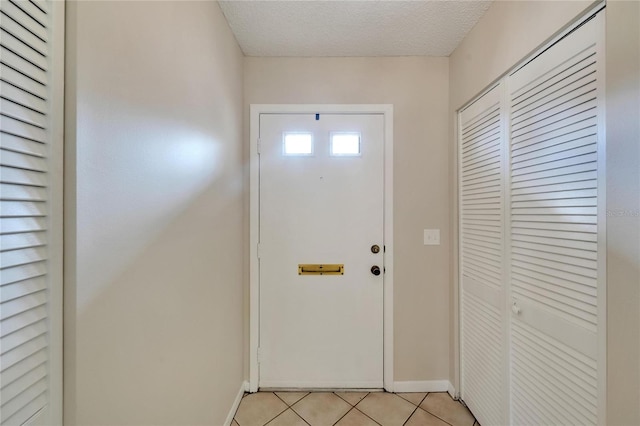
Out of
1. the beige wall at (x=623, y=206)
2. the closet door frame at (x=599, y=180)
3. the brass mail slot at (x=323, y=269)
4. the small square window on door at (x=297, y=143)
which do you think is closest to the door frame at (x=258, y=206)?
the small square window on door at (x=297, y=143)

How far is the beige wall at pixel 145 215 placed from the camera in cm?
62

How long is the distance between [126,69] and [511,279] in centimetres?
184

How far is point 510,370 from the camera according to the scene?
131 cm

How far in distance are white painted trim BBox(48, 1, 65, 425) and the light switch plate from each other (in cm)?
188

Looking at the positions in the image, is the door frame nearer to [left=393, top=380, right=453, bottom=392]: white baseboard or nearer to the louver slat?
[left=393, top=380, right=453, bottom=392]: white baseboard

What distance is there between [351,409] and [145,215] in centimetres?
172

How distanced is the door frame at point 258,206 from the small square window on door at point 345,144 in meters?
0.17

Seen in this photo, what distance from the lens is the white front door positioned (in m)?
1.85

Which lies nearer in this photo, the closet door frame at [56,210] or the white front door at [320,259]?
the closet door frame at [56,210]

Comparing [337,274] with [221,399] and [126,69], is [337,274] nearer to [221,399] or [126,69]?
[221,399]

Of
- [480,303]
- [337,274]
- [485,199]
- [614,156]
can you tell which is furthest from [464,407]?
[614,156]

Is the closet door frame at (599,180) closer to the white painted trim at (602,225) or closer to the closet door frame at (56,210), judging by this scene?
the white painted trim at (602,225)

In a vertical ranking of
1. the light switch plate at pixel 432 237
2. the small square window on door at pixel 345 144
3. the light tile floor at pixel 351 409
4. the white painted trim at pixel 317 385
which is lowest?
the light tile floor at pixel 351 409

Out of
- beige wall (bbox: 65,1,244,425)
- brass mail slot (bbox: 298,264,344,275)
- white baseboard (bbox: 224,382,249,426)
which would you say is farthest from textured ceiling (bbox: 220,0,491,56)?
white baseboard (bbox: 224,382,249,426)
